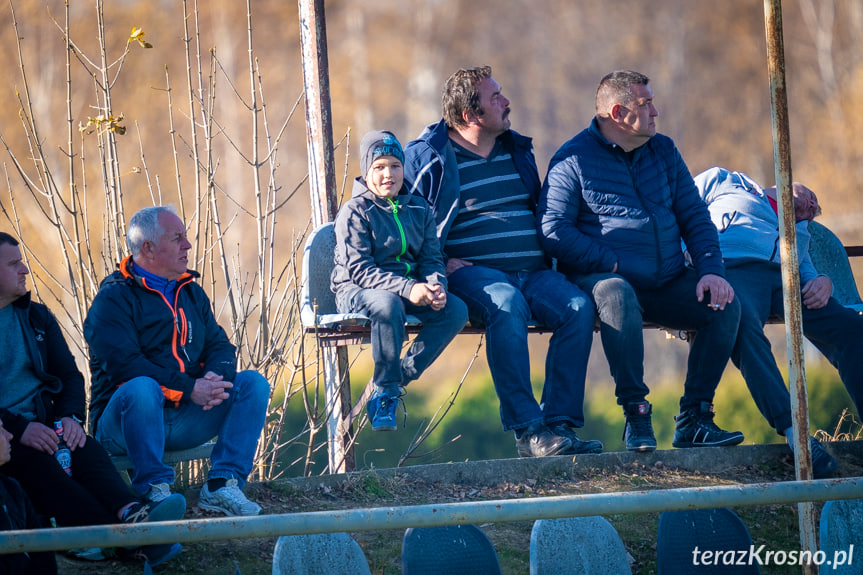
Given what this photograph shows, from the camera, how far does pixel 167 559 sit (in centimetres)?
291

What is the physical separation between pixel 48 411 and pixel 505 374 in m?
1.57

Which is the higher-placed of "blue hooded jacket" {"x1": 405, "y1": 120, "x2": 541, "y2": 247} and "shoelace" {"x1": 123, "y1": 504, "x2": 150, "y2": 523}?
"blue hooded jacket" {"x1": 405, "y1": 120, "x2": 541, "y2": 247}

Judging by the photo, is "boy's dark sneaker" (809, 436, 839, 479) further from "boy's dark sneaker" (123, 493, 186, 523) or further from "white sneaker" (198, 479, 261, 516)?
"boy's dark sneaker" (123, 493, 186, 523)

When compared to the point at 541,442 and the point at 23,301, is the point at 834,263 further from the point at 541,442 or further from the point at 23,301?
the point at 23,301

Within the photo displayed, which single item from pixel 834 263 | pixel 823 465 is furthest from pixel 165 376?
pixel 834 263

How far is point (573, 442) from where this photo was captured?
3.66 metres

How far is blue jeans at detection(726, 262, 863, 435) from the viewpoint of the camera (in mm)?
3855

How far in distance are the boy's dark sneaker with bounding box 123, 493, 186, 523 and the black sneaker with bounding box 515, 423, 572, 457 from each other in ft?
4.43

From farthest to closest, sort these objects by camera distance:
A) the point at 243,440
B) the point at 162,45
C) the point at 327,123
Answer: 1. the point at 162,45
2. the point at 327,123
3. the point at 243,440

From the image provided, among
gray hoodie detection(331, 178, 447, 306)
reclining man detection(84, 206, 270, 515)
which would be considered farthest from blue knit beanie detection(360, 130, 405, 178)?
reclining man detection(84, 206, 270, 515)

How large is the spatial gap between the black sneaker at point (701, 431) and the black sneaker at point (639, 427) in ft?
0.81

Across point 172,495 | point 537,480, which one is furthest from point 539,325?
point 172,495

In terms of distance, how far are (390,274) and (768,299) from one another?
1.57m

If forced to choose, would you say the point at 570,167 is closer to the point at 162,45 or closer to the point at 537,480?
the point at 537,480
